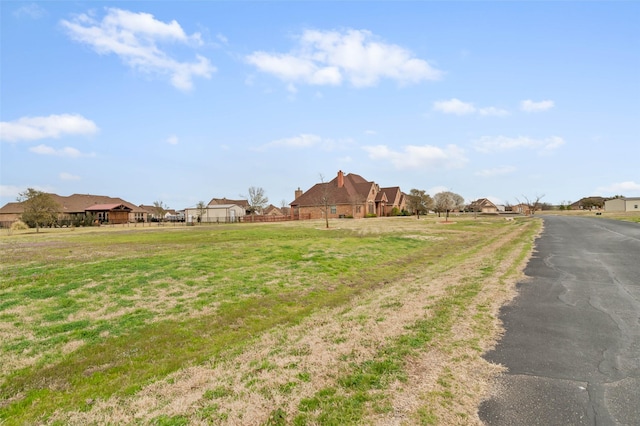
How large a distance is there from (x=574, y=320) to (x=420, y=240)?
17722 mm

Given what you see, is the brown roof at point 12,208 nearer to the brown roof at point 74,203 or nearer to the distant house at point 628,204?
the brown roof at point 74,203

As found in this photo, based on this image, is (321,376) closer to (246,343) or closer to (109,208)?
(246,343)

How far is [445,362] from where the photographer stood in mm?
4945

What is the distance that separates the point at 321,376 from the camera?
4.82 metres

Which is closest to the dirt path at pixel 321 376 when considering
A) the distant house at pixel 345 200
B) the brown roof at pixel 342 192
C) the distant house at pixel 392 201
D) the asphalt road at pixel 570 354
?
the asphalt road at pixel 570 354

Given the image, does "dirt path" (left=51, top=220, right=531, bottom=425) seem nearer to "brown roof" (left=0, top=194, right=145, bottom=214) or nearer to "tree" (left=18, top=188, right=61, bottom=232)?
"tree" (left=18, top=188, right=61, bottom=232)

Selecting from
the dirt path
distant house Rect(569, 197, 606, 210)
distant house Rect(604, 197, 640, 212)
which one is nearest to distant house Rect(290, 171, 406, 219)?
the dirt path

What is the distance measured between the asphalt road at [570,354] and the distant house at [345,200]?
52243mm

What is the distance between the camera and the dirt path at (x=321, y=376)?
13.1 ft

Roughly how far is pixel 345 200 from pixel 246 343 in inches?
2243

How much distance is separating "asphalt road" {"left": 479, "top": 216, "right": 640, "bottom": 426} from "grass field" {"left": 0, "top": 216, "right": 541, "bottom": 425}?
0.35 m

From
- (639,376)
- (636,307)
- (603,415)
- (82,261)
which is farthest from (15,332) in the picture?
(636,307)

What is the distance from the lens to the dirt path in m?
3.98

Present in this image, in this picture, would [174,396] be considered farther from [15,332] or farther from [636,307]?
[636,307]
